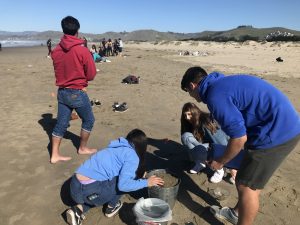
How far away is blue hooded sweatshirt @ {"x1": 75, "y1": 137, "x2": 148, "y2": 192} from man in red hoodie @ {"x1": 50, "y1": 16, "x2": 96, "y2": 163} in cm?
163

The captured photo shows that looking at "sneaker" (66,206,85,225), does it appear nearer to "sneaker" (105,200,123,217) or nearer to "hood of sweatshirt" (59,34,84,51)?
"sneaker" (105,200,123,217)

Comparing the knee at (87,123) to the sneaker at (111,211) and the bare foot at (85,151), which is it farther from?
the sneaker at (111,211)

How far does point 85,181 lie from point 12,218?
1090mm

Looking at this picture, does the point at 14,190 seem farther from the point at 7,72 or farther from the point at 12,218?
the point at 7,72

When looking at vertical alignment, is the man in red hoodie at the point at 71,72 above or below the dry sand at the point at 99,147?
above

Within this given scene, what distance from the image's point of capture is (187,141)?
493 centimetres

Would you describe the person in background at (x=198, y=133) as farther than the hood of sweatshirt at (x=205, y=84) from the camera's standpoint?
Yes

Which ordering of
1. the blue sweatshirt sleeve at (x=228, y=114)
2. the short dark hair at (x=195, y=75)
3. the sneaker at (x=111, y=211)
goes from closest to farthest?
the blue sweatshirt sleeve at (x=228, y=114)
the short dark hair at (x=195, y=75)
the sneaker at (x=111, y=211)

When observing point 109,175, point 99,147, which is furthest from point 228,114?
point 99,147

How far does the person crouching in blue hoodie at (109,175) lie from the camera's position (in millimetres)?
3611

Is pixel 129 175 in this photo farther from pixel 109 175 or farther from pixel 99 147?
pixel 99 147

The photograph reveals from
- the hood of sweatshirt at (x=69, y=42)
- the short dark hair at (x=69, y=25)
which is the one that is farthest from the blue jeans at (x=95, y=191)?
the short dark hair at (x=69, y=25)

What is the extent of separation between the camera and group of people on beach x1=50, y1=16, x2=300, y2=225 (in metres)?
2.83

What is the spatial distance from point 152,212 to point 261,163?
1.29 meters
